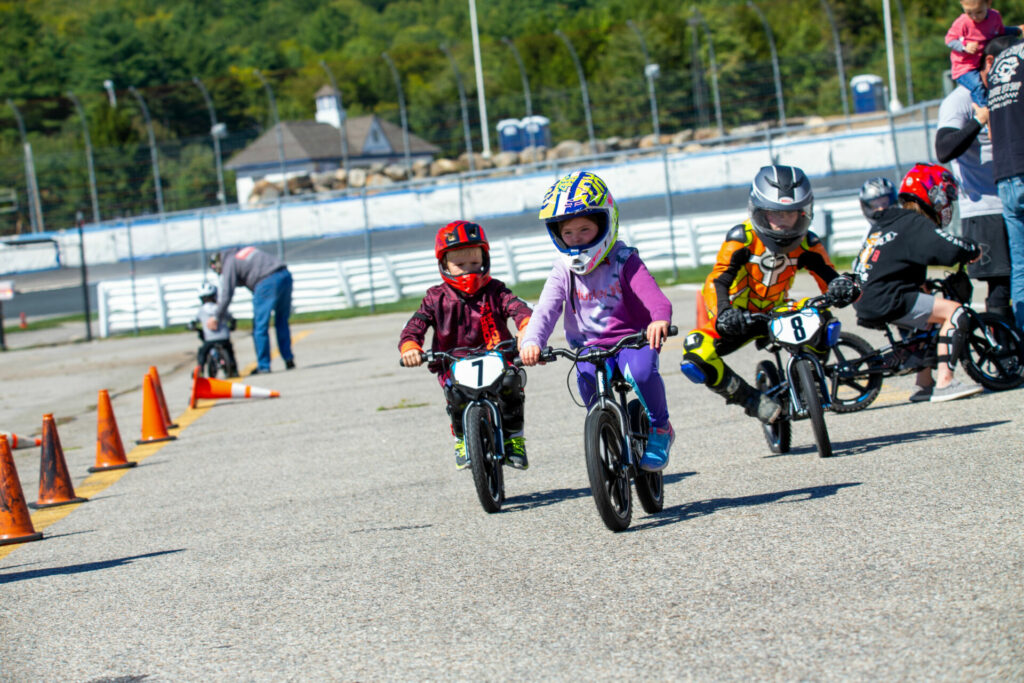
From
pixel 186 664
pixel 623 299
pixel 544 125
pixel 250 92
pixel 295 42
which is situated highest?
pixel 295 42

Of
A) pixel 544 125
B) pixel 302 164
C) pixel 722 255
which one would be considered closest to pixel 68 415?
pixel 722 255

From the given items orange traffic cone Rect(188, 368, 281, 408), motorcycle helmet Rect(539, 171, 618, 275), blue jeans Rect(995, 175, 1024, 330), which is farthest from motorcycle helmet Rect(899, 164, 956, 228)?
orange traffic cone Rect(188, 368, 281, 408)

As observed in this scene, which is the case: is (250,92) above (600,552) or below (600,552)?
above

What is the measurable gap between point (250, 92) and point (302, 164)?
507cm

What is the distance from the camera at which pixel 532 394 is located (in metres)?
11.7

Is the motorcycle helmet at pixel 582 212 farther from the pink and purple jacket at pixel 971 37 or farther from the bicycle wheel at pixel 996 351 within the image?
the pink and purple jacket at pixel 971 37

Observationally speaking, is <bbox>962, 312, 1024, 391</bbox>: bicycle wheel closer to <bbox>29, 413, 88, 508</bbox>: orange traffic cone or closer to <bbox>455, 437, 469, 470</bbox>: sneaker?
<bbox>455, 437, 469, 470</bbox>: sneaker

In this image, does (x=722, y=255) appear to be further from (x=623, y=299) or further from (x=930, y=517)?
(x=930, y=517)

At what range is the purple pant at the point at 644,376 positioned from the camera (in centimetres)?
594

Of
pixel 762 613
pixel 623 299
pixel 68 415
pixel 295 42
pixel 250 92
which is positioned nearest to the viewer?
pixel 762 613

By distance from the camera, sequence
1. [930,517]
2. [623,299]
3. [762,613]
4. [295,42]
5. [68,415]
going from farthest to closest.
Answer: [295,42] → [68,415] → [623,299] → [930,517] → [762,613]

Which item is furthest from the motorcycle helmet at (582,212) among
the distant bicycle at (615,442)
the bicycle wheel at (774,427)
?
the bicycle wheel at (774,427)

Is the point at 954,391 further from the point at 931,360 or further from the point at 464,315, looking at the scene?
the point at 464,315

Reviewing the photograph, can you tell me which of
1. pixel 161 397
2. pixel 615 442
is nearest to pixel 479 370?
pixel 615 442
